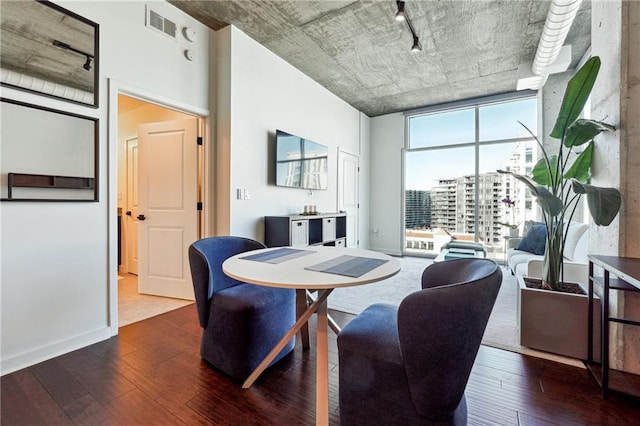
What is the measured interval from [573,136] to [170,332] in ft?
11.5

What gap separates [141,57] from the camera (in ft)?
8.54

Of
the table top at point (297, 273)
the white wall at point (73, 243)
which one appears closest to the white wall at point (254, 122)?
the white wall at point (73, 243)

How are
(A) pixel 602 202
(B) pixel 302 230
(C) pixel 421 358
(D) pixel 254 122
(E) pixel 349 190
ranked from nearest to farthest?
(C) pixel 421 358, (A) pixel 602 202, (D) pixel 254 122, (B) pixel 302 230, (E) pixel 349 190

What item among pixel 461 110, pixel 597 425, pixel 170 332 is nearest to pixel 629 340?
pixel 597 425

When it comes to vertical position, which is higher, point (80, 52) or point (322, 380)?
point (80, 52)

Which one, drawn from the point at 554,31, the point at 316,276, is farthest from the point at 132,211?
the point at 554,31

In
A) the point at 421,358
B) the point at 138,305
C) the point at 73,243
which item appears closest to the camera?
the point at 421,358

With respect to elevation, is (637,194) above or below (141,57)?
below

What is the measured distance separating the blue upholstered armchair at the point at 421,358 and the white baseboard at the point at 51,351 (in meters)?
2.13

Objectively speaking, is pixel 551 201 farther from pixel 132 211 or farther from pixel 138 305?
pixel 132 211

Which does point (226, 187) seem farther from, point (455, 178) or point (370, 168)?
point (455, 178)

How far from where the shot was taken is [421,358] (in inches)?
41.2

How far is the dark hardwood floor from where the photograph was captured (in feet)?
4.80

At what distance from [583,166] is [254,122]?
3238mm
